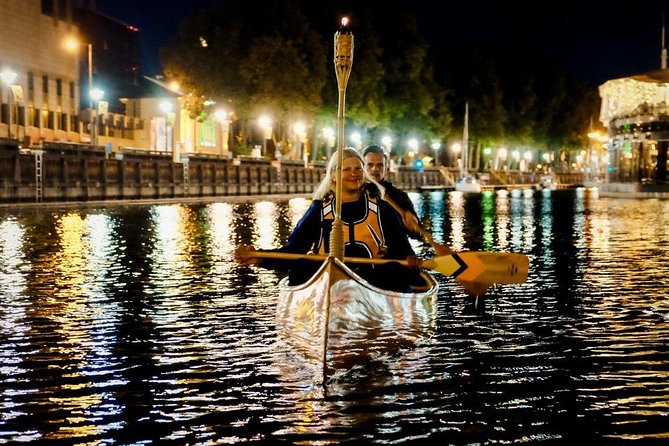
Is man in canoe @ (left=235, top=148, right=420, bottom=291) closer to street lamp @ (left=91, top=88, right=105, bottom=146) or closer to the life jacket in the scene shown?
the life jacket

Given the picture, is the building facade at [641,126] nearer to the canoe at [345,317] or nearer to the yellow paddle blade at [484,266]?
the yellow paddle blade at [484,266]

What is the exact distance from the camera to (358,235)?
34.2 feet

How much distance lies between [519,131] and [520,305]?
109926mm

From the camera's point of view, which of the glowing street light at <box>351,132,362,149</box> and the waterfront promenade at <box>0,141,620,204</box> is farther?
the glowing street light at <box>351,132,362,149</box>

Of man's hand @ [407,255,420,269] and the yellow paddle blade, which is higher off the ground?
man's hand @ [407,255,420,269]

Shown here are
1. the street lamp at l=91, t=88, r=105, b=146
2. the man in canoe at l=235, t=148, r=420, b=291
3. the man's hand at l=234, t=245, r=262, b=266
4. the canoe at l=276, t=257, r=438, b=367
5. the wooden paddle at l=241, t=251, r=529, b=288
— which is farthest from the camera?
the street lamp at l=91, t=88, r=105, b=146

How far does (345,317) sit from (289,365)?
31.1 inches

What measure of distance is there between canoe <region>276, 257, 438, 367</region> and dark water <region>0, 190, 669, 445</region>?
0.22m

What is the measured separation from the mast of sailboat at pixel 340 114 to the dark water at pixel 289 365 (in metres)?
1.23

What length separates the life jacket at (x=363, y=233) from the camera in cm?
1022

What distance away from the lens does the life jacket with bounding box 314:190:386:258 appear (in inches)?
402

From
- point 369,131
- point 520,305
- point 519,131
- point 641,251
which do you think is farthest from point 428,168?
point 520,305

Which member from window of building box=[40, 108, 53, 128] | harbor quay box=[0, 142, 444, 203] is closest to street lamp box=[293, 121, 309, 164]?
harbor quay box=[0, 142, 444, 203]

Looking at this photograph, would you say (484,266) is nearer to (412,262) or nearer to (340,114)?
(412,262)
